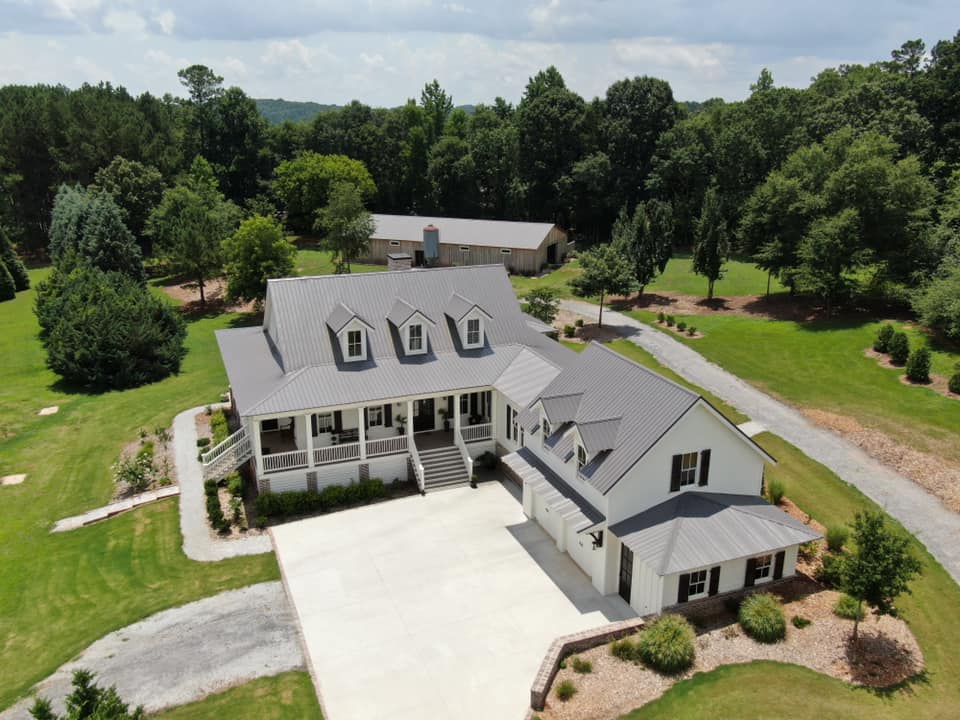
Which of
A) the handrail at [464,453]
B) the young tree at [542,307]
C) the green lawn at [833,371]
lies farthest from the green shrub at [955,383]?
the handrail at [464,453]

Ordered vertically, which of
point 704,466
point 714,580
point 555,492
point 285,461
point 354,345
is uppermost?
point 354,345

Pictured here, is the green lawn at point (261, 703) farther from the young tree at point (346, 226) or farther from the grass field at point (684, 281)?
the young tree at point (346, 226)

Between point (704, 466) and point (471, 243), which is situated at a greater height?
point (471, 243)

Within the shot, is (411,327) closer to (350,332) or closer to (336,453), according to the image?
(350,332)

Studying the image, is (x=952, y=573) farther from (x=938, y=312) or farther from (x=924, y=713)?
(x=938, y=312)

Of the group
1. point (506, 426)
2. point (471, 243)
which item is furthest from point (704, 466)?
point (471, 243)
